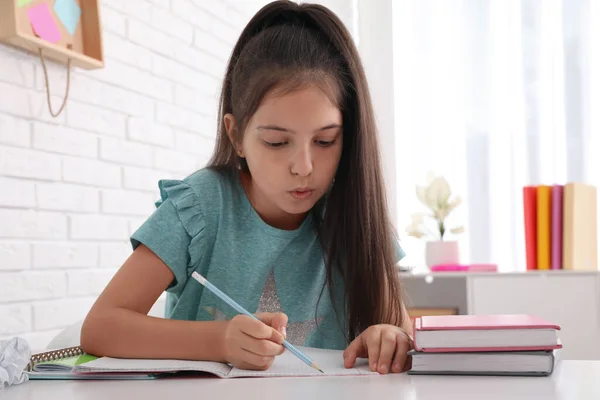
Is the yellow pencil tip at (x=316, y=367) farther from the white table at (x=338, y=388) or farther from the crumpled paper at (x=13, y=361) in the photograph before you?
the crumpled paper at (x=13, y=361)

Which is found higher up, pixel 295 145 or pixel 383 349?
pixel 295 145

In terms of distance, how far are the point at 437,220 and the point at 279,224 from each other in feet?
6.24

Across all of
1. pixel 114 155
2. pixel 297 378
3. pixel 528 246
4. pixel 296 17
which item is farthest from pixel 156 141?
pixel 297 378

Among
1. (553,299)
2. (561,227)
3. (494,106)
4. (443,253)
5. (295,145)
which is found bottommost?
(553,299)

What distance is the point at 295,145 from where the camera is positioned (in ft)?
3.55

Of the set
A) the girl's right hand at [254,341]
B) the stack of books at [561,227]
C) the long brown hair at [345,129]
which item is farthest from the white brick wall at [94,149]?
the stack of books at [561,227]

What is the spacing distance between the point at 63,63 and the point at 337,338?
1179 mm

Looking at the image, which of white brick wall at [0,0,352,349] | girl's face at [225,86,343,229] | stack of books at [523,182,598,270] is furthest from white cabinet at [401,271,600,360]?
girl's face at [225,86,343,229]

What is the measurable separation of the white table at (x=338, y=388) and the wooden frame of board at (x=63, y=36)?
120 centimetres

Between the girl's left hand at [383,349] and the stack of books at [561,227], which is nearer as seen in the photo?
the girl's left hand at [383,349]

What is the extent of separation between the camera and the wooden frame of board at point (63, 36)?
5.79 ft

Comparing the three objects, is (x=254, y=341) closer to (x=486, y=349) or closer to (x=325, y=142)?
(x=486, y=349)

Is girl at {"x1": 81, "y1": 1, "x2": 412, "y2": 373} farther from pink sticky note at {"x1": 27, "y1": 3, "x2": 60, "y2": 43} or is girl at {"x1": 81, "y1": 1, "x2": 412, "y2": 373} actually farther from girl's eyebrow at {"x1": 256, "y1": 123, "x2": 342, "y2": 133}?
pink sticky note at {"x1": 27, "y1": 3, "x2": 60, "y2": 43}

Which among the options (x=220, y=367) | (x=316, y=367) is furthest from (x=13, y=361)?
(x=316, y=367)
